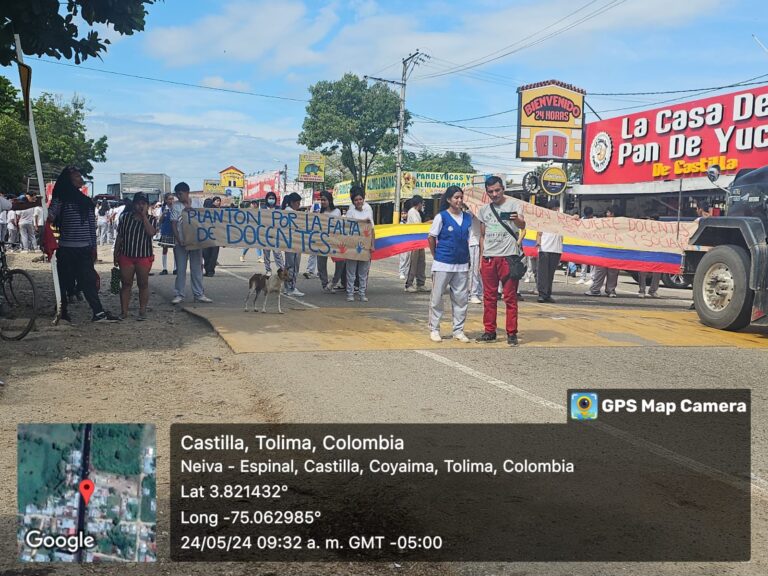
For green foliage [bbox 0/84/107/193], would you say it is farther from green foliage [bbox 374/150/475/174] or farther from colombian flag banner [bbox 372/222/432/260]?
green foliage [bbox 374/150/475/174]

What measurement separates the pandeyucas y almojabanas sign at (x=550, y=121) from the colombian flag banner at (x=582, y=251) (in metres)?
23.1

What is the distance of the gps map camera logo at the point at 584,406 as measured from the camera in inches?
243

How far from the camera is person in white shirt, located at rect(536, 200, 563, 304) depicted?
579 inches

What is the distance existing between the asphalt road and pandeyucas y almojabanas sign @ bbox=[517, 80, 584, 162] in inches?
1025

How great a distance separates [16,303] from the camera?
10258 millimetres

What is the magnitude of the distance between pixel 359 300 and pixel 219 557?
1049 cm

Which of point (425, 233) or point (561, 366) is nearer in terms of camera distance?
point (561, 366)

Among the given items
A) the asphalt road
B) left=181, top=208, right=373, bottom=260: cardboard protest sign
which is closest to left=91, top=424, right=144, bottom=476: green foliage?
the asphalt road

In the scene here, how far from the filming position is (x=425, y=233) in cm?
1540

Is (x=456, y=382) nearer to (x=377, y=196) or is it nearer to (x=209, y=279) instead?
(x=209, y=279)

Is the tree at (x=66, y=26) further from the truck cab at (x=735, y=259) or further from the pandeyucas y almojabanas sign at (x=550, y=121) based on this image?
the pandeyucas y almojabanas sign at (x=550, y=121)

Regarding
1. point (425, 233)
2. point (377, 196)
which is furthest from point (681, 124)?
point (377, 196)

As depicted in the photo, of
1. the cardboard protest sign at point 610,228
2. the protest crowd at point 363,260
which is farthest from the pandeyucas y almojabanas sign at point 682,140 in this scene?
the protest crowd at point 363,260

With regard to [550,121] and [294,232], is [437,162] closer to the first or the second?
[550,121]
